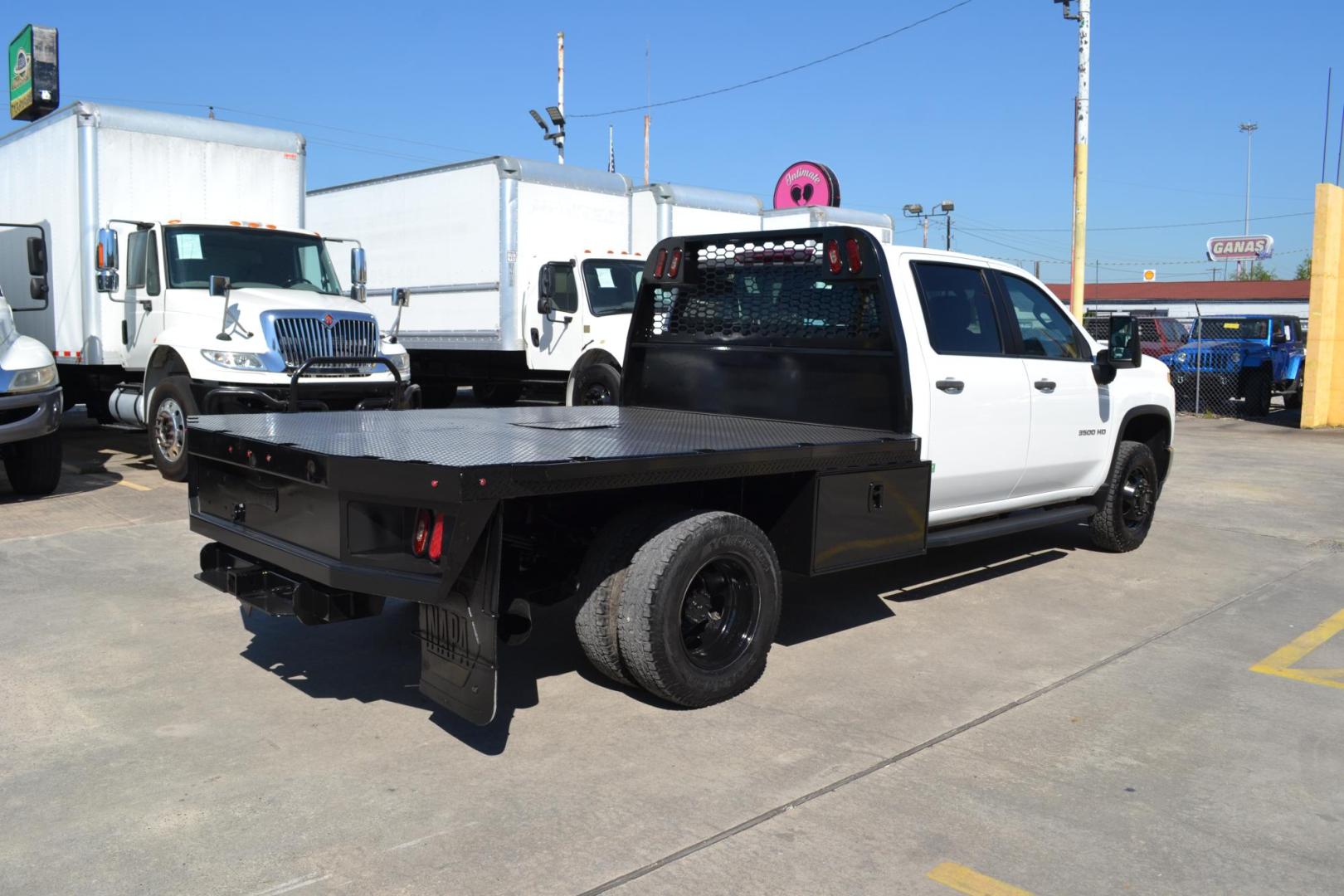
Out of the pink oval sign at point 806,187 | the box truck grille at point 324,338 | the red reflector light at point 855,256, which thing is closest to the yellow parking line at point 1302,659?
the red reflector light at point 855,256


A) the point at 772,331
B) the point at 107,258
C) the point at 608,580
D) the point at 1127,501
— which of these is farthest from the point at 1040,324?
the point at 107,258

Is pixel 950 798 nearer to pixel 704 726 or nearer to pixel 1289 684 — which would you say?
pixel 704 726

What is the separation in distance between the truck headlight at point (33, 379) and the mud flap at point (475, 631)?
6.90 m

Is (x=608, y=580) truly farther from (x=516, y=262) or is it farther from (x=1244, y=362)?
(x=1244, y=362)

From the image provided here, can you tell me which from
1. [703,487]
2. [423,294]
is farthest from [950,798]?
[423,294]

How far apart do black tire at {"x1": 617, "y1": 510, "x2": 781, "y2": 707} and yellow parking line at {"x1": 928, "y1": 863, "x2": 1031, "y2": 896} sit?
142 cm

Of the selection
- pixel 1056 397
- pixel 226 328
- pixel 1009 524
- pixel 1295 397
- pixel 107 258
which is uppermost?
pixel 107 258

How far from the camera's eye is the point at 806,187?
2050 centimetres

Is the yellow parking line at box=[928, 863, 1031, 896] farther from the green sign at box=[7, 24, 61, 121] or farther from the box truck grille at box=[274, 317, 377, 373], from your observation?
the green sign at box=[7, 24, 61, 121]

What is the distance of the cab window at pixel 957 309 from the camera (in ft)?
19.8

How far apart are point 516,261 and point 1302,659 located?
34.0 ft

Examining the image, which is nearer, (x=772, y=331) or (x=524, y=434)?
(x=524, y=434)

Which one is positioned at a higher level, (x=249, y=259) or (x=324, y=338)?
(x=249, y=259)

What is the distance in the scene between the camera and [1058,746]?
4332 millimetres
